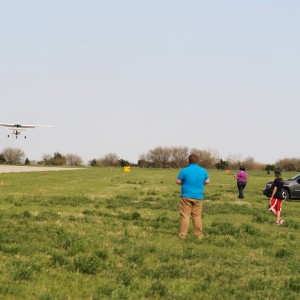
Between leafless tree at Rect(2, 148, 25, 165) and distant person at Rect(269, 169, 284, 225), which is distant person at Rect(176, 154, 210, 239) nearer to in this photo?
distant person at Rect(269, 169, 284, 225)

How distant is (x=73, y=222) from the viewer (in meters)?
13.4

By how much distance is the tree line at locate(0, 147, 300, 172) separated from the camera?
150m

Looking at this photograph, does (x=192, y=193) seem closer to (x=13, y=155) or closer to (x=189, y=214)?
(x=189, y=214)

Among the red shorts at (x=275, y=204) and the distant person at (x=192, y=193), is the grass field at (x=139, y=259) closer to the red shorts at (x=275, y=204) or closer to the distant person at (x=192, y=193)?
the distant person at (x=192, y=193)

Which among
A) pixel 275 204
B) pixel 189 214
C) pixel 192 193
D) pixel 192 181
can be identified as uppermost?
pixel 192 181

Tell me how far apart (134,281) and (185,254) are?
2.40 metres

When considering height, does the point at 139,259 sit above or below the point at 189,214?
below

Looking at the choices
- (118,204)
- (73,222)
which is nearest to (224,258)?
(73,222)

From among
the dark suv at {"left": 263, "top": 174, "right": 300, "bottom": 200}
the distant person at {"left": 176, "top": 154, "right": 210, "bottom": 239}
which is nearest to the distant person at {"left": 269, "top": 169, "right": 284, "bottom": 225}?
the distant person at {"left": 176, "top": 154, "right": 210, "bottom": 239}

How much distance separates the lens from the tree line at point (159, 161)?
490 feet

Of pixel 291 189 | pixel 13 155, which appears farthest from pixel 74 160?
pixel 291 189

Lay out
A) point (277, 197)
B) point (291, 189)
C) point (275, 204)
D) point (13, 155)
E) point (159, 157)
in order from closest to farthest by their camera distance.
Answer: point (275, 204)
point (277, 197)
point (291, 189)
point (13, 155)
point (159, 157)

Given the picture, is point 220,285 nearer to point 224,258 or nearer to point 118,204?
point 224,258

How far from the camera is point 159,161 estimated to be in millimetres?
165750
